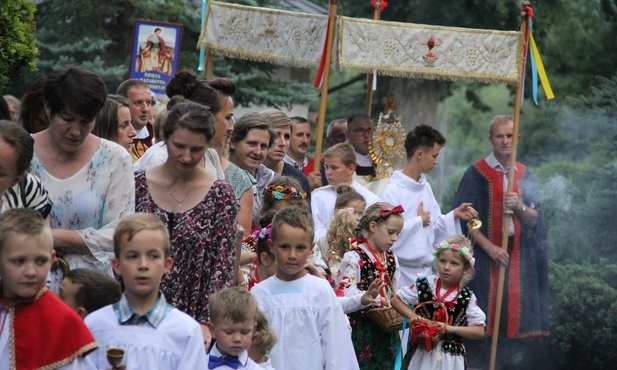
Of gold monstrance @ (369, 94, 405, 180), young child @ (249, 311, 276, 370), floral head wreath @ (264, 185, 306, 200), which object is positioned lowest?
young child @ (249, 311, 276, 370)

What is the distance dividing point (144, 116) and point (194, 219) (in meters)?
3.90

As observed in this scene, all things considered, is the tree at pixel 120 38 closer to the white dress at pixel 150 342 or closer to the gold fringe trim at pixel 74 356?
the white dress at pixel 150 342

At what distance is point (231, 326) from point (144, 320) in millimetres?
769

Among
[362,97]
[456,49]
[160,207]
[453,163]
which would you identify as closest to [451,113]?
[453,163]

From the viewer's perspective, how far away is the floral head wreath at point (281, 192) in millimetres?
8398

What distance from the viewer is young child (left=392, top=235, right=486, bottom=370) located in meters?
9.30

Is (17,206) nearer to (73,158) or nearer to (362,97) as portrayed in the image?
(73,158)

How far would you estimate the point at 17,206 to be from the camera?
18.7 feet

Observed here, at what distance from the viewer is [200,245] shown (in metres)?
6.15

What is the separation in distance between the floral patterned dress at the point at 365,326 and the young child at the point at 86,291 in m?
3.43

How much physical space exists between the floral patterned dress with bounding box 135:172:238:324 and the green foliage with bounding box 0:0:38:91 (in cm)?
329

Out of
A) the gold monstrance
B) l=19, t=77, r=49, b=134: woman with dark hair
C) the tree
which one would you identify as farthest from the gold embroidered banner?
the tree

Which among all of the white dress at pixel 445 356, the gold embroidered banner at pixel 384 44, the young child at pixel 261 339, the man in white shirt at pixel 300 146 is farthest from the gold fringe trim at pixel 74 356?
the gold embroidered banner at pixel 384 44

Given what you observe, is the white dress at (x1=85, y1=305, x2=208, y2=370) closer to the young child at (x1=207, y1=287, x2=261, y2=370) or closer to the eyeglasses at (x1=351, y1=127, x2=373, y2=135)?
the young child at (x1=207, y1=287, x2=261, y2=370)
